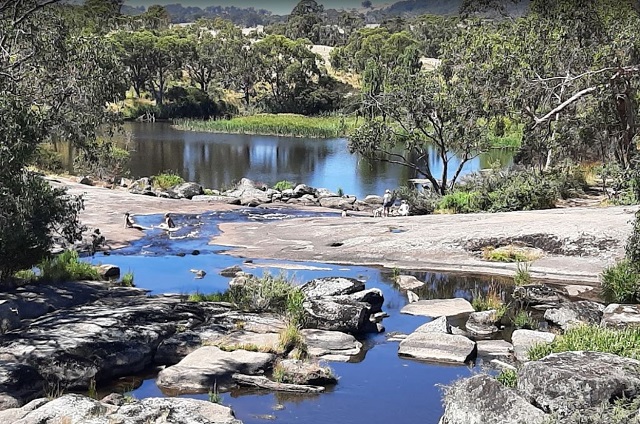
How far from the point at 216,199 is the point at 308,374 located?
30132 mm

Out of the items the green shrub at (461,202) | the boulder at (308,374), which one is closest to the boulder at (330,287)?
the boulder at (308,374)

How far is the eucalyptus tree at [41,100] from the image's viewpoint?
19.5 meters

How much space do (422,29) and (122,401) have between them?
137010 millimetres

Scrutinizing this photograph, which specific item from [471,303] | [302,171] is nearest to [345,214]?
[471,303]

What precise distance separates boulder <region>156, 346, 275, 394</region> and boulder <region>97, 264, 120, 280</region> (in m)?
9.01

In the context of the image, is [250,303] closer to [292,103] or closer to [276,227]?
[276,227]

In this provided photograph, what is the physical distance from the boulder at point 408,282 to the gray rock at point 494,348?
588cm

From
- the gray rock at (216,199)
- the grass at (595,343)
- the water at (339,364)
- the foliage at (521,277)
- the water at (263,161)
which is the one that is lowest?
the water at (339,364)

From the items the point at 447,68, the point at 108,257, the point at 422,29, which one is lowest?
the point at 108,257

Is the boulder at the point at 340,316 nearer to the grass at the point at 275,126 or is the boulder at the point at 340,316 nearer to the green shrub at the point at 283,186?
the green shrub at the point at 283,186

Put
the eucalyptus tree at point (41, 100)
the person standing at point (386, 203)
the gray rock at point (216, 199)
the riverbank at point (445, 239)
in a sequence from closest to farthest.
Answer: the eucalyptus tree at point (41, 100) → the riverbank at point (445, 239) → the person standing at point (386, 203) → the gray rock at point (216, 199)

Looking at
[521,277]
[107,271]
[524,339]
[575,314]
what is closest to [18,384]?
[524,339]

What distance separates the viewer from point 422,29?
5655 inches

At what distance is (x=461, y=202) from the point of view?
121ft
